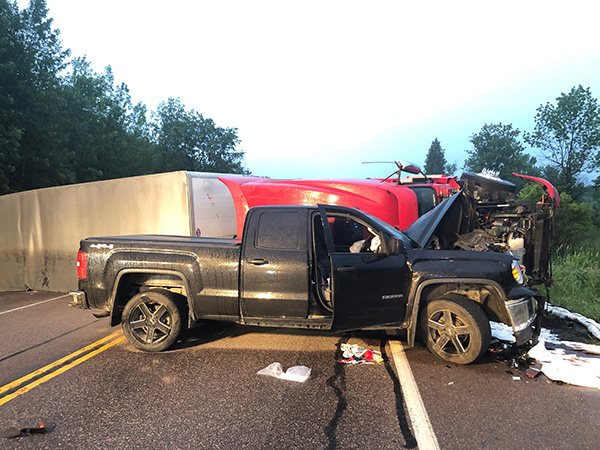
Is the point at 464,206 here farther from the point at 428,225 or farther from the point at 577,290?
the point at 577,290

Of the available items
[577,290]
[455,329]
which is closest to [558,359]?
[455,329]

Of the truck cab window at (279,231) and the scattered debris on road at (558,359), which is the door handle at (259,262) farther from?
the scattered debris on road at (558,359)

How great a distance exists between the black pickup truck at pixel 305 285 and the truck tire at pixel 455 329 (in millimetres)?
11

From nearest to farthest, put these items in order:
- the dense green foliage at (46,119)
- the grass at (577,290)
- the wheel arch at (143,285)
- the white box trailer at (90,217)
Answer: the wheel arch at (143,285) < the grass at (577,290) < the white box trailer at (90,217) < the dense green foliage at (46,119)

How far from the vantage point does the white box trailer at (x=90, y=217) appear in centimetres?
824

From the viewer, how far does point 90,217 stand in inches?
367

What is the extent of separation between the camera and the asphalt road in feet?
10.3

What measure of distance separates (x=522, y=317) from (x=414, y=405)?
174 centimetres

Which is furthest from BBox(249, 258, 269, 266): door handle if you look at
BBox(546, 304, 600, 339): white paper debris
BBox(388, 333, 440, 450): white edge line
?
BBox(546, 304, 600, 339): white paper debris

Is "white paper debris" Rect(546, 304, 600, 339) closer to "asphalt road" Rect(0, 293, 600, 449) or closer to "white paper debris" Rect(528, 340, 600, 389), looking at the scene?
"white paper debris" Rect(528, 340, 600, 389)

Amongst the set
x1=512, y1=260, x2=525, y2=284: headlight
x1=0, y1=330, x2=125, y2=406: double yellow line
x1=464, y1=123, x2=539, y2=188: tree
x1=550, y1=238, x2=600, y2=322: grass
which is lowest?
x1=550, y1=238, x2=600, y2=322: grass

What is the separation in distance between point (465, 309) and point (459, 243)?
2.04 m

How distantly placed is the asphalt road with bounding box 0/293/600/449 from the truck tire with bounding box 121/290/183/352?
170 mm

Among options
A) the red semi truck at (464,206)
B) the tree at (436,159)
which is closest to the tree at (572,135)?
the red semi truck at (464,206)
